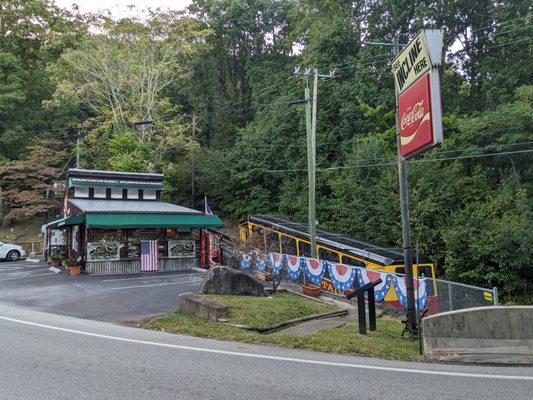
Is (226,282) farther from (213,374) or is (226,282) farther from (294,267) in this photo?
(213,374)

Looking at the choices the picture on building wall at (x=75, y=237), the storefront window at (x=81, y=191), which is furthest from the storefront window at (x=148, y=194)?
the picture on building wall at (x=75, y=237)

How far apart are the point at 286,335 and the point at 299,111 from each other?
92.3ft

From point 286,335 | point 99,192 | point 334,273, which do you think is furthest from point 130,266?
point 286,335

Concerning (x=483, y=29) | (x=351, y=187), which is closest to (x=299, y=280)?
(x=351, y=187)

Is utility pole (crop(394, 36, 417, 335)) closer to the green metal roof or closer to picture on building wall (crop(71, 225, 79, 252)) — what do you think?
the green metal roof

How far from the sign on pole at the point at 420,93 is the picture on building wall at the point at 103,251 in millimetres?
17189

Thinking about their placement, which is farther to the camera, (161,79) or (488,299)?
(161,79)

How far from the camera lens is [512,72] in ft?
93.2

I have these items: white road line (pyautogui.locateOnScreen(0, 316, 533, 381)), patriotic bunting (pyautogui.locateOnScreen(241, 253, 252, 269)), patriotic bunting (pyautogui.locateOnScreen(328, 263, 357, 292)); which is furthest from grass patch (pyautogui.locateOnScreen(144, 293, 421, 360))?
patriotic bunting (pyautogui.locateOnScreen(241, 253, 252, 269))

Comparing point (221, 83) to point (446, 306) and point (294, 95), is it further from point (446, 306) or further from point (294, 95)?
point (446, 306)

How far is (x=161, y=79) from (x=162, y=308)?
28799mm

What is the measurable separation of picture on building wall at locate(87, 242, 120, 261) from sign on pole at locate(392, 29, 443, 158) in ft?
56.4

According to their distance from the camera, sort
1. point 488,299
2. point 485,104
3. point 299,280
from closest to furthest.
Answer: point 488,299 < point 299,280 < point 485,104

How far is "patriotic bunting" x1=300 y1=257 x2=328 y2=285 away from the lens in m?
18.2
